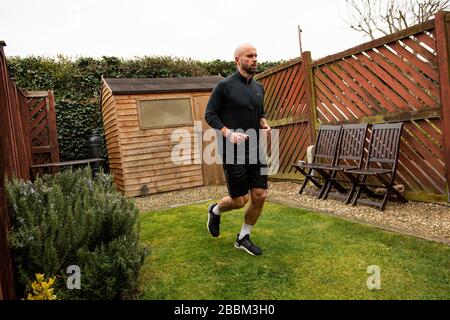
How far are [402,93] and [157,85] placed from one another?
5647mm

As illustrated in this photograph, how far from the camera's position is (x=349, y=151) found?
220 inches

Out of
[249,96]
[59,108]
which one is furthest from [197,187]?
[249,96]

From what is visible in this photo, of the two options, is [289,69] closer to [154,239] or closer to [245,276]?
[154,239]

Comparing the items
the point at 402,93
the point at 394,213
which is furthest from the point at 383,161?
the point at 402,93

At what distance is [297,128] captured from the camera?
7.28m

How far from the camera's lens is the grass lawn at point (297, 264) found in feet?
8.36

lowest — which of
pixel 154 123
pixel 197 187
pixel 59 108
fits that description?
pixel 197 187

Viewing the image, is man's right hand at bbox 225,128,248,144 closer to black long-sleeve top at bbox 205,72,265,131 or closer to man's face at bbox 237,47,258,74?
black long-sleeve top at bbox 205,72,265,131

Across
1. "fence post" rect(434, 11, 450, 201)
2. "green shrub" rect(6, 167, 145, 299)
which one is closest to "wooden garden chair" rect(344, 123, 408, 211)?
"fence post" rect(434, 11, 450, 201)

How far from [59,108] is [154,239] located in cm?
727

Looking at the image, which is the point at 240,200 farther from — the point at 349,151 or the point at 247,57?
the point at 349,151

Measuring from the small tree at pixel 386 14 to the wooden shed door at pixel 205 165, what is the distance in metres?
8.88
